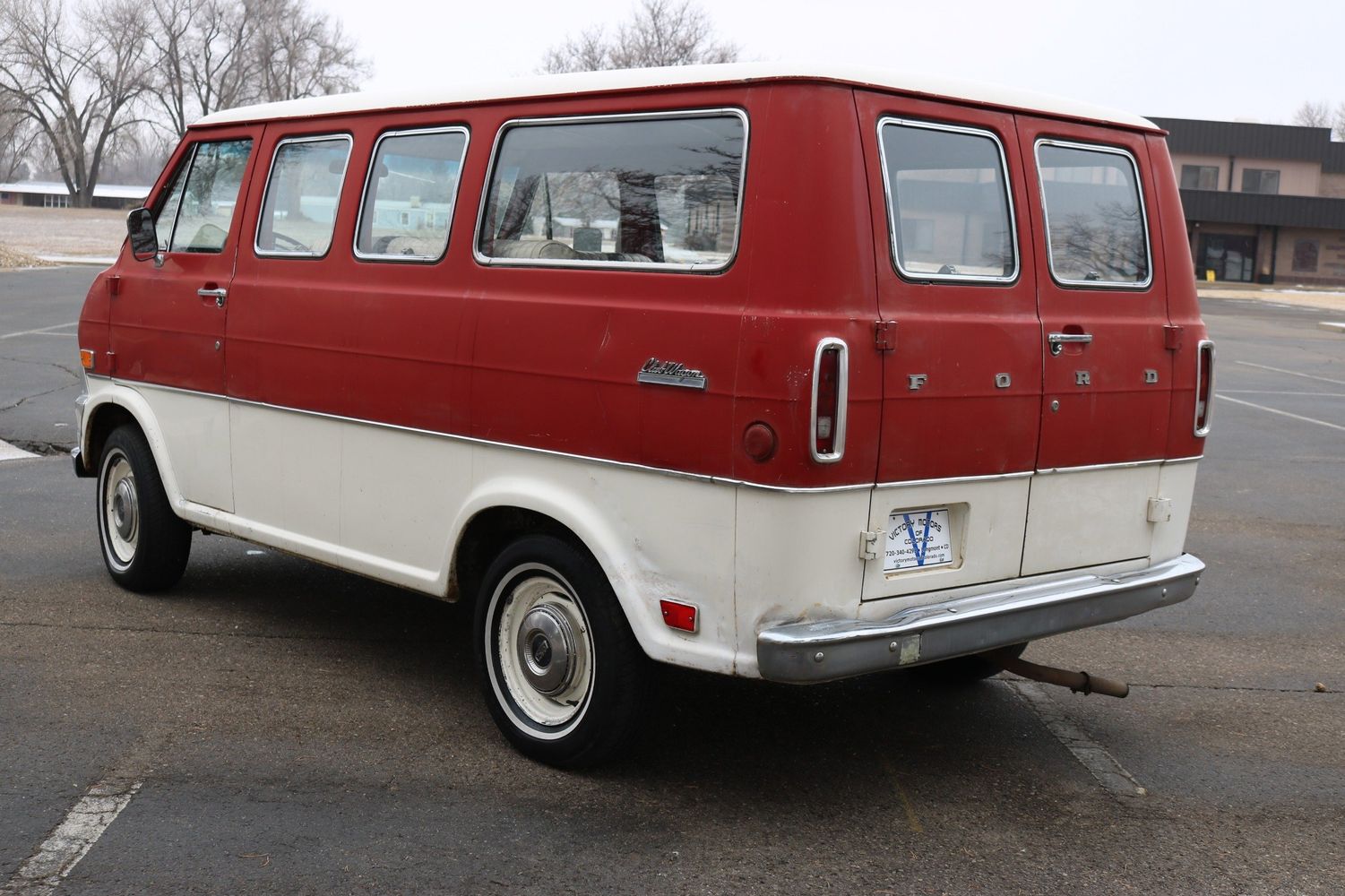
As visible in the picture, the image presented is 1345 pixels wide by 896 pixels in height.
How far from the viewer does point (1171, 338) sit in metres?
4.99

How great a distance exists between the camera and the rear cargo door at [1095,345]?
4637 mm

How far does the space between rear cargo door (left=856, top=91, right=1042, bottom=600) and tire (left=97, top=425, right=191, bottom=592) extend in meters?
3.75

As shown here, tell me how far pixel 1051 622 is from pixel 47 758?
327cm

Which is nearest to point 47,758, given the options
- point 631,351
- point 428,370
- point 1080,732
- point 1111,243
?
point 428,370

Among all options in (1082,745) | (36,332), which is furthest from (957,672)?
(36,332)

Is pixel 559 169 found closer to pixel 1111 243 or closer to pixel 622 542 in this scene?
pixel 622 542

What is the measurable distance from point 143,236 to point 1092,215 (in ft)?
13.6

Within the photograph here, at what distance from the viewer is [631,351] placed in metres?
4.30

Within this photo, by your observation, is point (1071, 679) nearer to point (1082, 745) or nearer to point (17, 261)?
point (1082, 745)

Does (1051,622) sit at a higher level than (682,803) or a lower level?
higher

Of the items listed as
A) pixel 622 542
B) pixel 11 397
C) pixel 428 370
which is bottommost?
pixel 11 397

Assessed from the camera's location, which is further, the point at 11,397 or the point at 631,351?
the point at 11,397

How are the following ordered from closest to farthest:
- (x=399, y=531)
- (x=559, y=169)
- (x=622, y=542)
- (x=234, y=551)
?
(x=622, y=542) < (x=559, y=169) < (x=399, y=531) < (x=234, y=551)

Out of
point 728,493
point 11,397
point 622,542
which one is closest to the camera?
point 728,493
